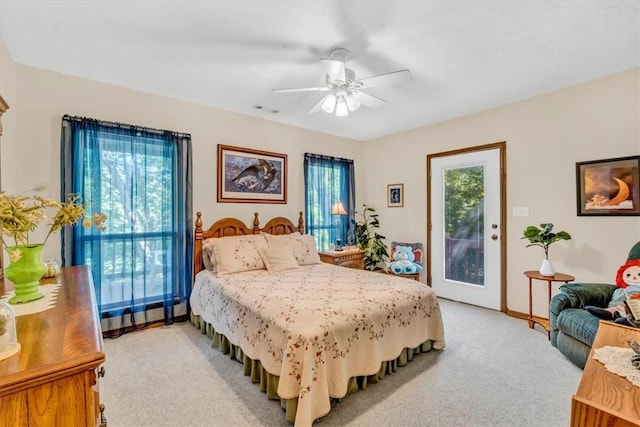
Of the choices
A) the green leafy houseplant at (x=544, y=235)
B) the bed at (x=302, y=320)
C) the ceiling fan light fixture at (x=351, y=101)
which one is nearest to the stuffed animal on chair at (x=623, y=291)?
the green leafy houseplant at (x=544, y=235)

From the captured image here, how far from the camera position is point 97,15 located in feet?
6.50

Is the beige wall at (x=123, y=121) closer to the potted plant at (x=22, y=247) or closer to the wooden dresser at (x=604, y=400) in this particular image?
the potted plant at (x=22, y=247)

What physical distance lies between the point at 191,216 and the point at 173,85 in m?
1.43

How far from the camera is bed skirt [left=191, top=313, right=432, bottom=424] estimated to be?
1.92 meters

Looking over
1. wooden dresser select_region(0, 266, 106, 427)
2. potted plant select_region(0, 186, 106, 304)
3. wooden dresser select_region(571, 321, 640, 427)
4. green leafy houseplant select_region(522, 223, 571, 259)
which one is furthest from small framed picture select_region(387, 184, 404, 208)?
wooden dresser select_region(0, 266, 106, 427)

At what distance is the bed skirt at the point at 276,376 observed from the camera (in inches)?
75.8

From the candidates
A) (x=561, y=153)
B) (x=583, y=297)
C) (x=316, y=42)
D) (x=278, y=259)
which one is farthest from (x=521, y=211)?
(x=316, y=42)

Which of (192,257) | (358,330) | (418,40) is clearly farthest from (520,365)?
(192,257)

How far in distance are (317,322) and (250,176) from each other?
2629mm

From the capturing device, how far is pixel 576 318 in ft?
7.62

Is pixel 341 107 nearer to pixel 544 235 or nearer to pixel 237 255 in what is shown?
pixel 237 255

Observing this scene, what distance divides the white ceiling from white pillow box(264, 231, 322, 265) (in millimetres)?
1672

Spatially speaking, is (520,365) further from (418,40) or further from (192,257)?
(192,257)

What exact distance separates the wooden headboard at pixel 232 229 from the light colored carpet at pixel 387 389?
3.10 ft
